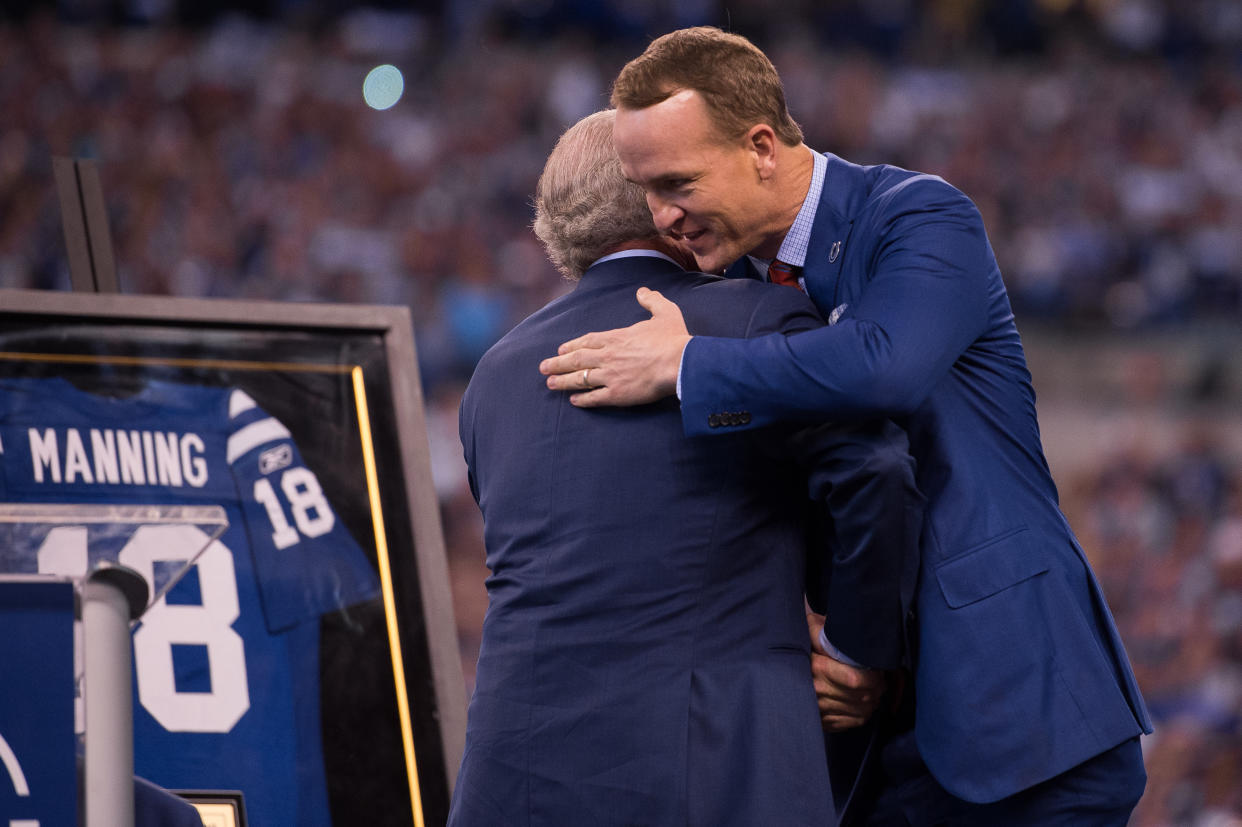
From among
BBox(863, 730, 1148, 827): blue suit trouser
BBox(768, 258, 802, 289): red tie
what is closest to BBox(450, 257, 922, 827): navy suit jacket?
BBox(768, 258, 802, 289): red tie

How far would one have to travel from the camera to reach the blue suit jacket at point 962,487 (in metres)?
1.49

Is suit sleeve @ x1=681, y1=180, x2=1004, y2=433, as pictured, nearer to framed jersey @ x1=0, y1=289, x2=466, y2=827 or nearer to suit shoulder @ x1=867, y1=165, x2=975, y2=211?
suit shoulder @ x1=867, y1=165, x2=975, y2=211

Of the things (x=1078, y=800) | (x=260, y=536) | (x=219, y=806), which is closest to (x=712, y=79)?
(x=1078, y=800)

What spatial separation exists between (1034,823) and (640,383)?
0.66m

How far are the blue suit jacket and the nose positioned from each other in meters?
0.17

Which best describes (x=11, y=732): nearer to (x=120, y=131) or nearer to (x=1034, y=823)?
(x=1034, y=823)

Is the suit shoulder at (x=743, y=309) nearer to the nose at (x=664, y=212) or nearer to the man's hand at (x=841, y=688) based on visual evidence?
the nose at (x=664, y=212)

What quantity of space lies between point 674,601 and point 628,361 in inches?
10.5

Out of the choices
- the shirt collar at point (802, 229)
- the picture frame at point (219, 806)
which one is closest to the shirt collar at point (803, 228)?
the shirt collar at point (802, 229)

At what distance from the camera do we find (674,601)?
150cm

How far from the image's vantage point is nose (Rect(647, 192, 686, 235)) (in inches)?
63.6

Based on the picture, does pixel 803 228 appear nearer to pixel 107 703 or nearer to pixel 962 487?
pixel 962 487

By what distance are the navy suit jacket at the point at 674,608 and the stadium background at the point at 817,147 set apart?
4.66 meters

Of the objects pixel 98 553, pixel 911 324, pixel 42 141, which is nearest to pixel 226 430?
pixel 98 553
